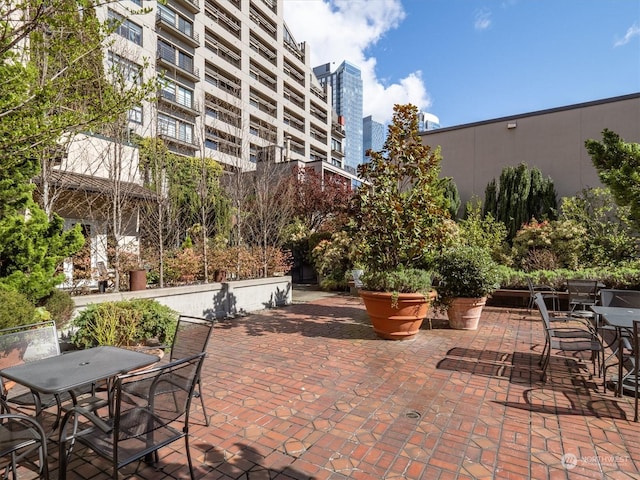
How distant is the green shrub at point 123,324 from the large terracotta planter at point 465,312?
18.2ft

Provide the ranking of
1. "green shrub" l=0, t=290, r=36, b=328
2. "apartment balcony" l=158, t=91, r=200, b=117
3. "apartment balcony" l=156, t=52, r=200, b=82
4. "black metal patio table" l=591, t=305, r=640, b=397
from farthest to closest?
"apartment balcony" l=156, t=52, r=200, b=82 < "apartment balcony" l=158, t=91, r=200, b=117 < "green shrub" l=0, t=290, r=36, b=328 < "black metal patio table" l=591, t=305, r=640, b=397

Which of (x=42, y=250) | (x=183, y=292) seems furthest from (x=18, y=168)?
(x=183, y=292)

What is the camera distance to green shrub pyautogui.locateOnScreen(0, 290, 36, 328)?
385cm

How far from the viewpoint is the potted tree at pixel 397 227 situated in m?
6.25

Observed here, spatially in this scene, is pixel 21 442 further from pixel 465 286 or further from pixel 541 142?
pixel 541 142

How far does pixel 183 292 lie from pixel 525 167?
1476 centimetres

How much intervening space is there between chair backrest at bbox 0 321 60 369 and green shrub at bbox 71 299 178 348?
1744mm

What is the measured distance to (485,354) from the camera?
17.8 ft

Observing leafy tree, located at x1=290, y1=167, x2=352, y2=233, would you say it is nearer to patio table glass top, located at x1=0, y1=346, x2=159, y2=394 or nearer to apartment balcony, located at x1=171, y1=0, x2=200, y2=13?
patio table glass top, located at x1=0, y1=346, x2=159, y2=394

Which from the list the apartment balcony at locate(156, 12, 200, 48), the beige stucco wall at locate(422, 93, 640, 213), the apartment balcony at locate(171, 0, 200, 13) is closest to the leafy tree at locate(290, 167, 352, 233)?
the beige stucco wall at locate(422, 93, 640, 213)

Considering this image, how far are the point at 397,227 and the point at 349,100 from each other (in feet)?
386

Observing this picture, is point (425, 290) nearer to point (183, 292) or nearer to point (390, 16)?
point (183, 292)

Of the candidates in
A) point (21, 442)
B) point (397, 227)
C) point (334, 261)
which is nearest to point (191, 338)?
point (21, 442)

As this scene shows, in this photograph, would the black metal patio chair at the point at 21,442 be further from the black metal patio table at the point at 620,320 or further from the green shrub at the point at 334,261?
the green shrub at the point at 334,261
